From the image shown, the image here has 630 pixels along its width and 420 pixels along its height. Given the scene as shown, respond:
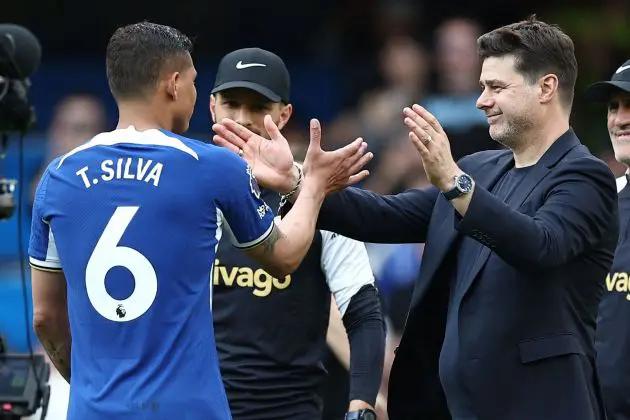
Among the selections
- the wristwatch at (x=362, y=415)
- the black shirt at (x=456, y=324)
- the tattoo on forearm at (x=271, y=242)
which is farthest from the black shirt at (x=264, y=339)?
the tattoo on forearm at (x=271, y=242)

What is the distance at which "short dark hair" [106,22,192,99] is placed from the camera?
4.71 m

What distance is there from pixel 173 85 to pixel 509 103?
1260 millimetres

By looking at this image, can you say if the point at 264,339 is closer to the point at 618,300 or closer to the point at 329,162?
the point at 329,162

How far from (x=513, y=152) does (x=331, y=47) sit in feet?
25.5

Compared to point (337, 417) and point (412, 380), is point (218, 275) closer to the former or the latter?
point (412, 380)

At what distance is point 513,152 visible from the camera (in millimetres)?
5316

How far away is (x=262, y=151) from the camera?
198 inches

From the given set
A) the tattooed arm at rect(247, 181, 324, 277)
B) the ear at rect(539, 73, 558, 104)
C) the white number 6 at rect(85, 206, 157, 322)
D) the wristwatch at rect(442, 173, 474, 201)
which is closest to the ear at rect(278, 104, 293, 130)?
the tattooed arm at rect(247, 181, 324, 277)

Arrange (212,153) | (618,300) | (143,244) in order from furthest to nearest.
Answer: (618,300), (212,153), (143,244)

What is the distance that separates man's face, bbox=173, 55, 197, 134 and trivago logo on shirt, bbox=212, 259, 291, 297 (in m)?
1.23

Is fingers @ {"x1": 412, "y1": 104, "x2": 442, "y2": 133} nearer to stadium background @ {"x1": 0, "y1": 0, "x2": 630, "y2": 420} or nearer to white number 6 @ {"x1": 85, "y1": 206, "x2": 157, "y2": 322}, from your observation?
white number 6 @ {"x1": 85, "y1": 206, "x2": 157, "y2": 322}

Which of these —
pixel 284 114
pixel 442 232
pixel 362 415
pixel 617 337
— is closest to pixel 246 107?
pixel 284 114

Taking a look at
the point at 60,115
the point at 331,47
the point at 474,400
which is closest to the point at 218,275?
the point at 474,400

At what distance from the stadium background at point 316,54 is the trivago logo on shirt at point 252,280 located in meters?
4.62
